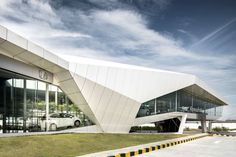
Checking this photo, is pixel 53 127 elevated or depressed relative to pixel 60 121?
depressed

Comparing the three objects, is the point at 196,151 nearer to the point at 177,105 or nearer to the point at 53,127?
the point at 53,127

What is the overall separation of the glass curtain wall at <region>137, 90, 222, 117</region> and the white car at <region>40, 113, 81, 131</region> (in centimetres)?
914

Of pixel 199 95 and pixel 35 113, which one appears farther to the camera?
pixel 199 95

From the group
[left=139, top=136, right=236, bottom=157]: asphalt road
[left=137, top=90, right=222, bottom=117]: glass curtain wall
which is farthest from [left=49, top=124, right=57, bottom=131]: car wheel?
[left=137, top=90, right=222, bottom=117]: glass curtain wall

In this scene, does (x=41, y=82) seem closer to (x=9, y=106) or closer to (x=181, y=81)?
(x=9, y=106)

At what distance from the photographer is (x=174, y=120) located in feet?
145

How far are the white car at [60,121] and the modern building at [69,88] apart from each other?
0.34 meters

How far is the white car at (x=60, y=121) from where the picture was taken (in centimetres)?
2224

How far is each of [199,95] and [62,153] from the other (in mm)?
39734

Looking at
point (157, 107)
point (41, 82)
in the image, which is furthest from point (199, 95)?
point (41, 82)

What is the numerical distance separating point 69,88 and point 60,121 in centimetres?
275

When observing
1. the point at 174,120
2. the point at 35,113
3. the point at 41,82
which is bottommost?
the point at 174,120

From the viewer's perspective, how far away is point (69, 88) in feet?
74.7

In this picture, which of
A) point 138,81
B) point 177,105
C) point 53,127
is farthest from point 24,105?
point 177,105
